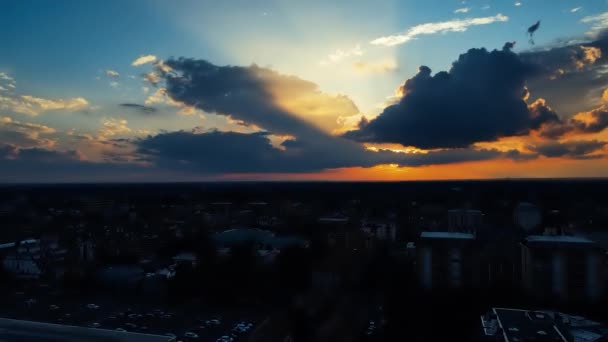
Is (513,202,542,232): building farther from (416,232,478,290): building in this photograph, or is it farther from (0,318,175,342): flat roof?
(0,318,175,342): flat roof

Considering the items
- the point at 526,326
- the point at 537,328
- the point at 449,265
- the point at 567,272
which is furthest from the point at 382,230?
the point at 537,328

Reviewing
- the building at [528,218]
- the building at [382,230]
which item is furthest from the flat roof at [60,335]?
the building at [528,218]

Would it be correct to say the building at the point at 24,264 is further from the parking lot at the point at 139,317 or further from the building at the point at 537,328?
the building at the point at 537,328

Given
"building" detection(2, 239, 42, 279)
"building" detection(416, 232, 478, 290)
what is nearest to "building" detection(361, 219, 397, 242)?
"building" detection(416, 232, 478, 290)

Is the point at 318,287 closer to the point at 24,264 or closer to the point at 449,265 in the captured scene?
the point at 449,265

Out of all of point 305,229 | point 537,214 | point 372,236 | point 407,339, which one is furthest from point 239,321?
point 537,214

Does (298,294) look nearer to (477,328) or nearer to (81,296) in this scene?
(477,328)

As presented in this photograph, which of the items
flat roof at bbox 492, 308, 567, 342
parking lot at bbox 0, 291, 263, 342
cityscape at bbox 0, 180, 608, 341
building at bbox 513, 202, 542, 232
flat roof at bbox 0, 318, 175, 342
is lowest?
parking lot at bbox 0, 291, 263, 342
